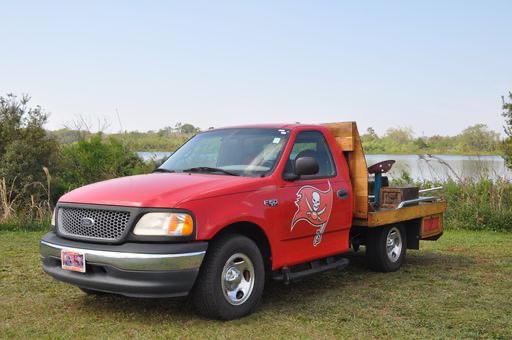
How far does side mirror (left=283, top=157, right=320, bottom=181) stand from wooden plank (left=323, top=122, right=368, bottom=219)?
121cm

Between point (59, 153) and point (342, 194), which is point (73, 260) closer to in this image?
point (342, 194)

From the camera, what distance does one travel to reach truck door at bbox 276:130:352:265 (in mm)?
5770

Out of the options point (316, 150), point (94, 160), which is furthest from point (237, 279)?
point (94, 160)

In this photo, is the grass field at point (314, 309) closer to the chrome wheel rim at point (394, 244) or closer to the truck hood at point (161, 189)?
the chrome wheel rim at point (394, 244)

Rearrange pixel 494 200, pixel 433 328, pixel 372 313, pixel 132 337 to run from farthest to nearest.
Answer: pixel 494 200 < pixel 372 313 < pixel 433 328 < pixel 132 337

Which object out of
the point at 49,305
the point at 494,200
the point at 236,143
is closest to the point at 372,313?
the point at 236,143

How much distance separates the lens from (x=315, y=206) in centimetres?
609

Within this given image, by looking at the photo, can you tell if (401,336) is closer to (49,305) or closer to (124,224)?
(124,224)

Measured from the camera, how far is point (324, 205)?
20.4 ft

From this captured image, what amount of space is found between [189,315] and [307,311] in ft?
3.70

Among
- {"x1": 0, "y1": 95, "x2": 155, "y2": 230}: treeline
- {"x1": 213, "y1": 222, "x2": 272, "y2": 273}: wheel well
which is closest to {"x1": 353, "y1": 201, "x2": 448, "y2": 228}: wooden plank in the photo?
{"x1": 213, "y1": 222, "x2": 272, "y2": 273}: wheel well

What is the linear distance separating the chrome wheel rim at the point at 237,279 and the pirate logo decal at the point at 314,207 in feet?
2.27

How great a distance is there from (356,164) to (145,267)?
126 inches

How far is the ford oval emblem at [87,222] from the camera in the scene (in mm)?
5059
